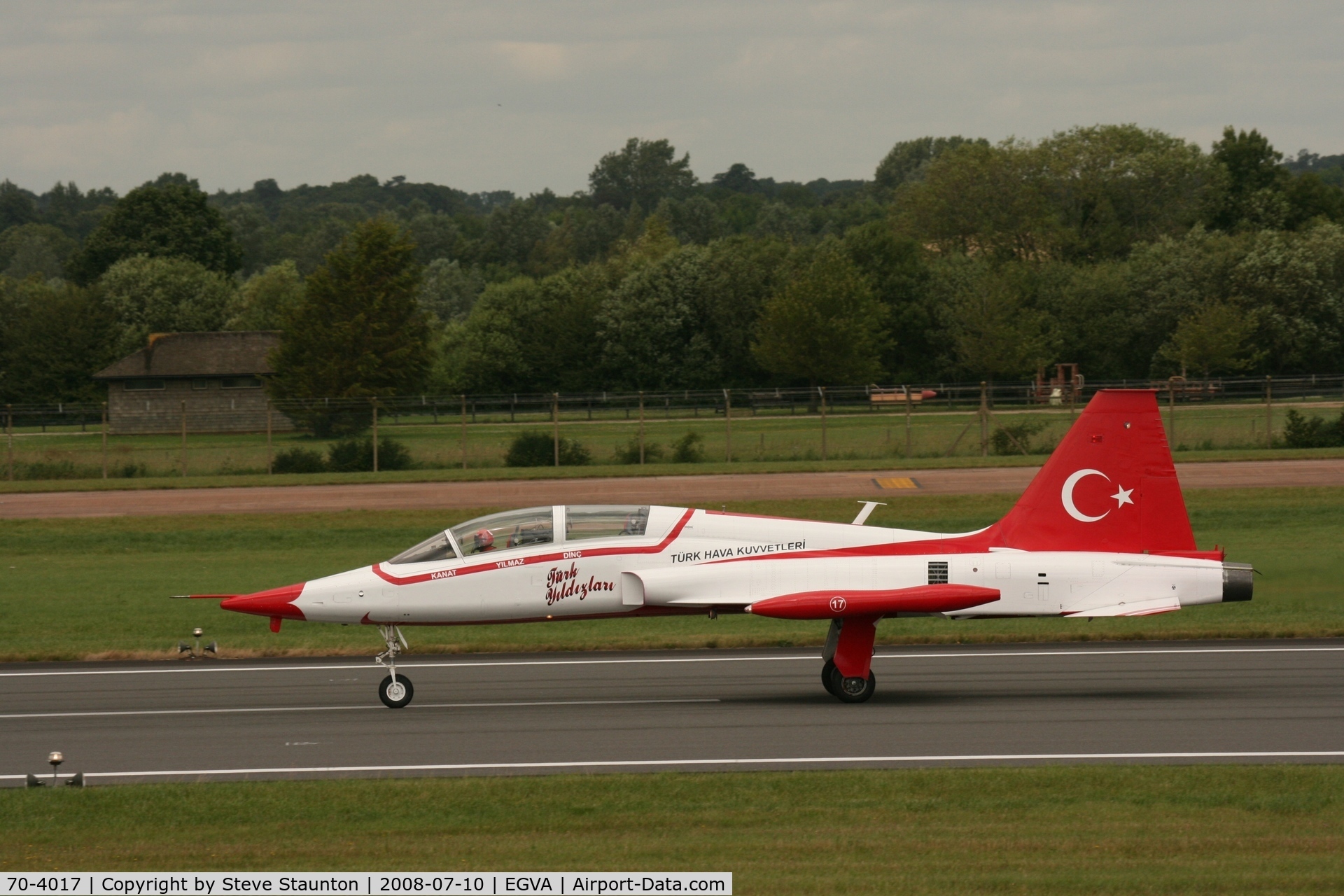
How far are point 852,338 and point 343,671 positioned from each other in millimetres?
59504

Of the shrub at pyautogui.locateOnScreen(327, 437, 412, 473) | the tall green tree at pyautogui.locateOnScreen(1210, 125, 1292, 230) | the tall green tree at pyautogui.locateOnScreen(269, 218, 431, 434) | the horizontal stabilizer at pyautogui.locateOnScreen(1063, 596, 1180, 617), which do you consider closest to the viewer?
the horizontal stabilizer at pyautogui.locateOnScreen(1063, 596, 1180, 617)

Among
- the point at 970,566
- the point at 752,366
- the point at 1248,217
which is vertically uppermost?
the point at 1248,217

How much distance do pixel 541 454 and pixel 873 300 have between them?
119ft

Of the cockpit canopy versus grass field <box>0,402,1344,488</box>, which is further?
grass field <box>0,402,1344,488</box>

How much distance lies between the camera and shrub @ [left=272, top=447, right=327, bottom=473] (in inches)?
1946

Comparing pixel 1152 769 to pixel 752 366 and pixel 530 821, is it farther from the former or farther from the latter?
pixel 752 366

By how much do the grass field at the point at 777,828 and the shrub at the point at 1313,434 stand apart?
128ft

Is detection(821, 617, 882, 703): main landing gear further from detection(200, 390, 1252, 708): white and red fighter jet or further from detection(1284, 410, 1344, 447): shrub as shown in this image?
detection(1284, 410, 1344, 447): shrub

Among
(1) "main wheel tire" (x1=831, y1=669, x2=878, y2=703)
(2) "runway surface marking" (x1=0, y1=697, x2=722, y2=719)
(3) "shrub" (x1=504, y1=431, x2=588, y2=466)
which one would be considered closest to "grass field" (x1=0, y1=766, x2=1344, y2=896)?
(1) "main wheel tire" (x1=831, y1=669, x2=878, y2=703)

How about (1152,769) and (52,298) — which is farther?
(52,298)

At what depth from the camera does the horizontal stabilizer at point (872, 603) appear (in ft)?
51.2

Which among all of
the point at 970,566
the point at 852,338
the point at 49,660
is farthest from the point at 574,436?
the point at 970,566

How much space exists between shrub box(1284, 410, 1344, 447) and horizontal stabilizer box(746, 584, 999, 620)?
36.8 m

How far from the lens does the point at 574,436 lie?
59812mm
